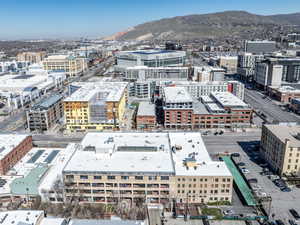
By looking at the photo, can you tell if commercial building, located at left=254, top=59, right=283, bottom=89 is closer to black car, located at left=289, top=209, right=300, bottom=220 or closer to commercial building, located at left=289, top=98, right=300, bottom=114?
commercial building, located at left=289, top=98, right=300, bottom=114

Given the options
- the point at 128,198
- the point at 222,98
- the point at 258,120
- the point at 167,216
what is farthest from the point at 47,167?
the point at 258,120

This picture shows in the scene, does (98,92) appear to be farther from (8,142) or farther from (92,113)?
(8,142)

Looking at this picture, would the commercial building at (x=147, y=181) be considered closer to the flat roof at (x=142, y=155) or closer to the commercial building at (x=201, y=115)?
the flat roof at (x=142, y=155)

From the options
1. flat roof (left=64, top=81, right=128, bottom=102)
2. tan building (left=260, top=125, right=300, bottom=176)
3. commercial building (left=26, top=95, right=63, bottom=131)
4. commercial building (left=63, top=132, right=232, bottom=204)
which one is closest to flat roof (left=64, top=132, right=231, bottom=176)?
commercial building (left=63, top=132, right=232, bottom=204)

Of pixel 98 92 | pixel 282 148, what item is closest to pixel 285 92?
pixel 282 148

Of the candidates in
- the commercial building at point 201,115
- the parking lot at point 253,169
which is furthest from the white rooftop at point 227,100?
the parking lot at point 253,169

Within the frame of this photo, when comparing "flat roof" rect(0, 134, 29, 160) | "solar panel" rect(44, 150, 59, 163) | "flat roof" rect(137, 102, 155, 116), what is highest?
"flat roof" rect(137, 102, 155, 116)
